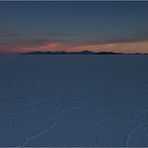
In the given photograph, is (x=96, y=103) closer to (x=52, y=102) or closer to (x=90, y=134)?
(x=52, y=102)

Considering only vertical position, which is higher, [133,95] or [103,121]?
[133,95]

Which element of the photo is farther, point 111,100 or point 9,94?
point 9,94

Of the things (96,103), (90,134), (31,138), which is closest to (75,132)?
(90,134)

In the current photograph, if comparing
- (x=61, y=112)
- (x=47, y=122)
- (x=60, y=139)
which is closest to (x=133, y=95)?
(x=61, y=112)

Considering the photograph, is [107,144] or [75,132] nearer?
[107,144]

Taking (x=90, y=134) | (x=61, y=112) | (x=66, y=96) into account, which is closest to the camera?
(x=90, y=134)

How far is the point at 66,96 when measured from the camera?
173 inches

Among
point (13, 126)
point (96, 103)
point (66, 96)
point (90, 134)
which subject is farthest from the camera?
point (66, 96)

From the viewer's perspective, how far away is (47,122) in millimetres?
3000

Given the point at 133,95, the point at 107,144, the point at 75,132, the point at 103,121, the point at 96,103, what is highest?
the point at 133,95

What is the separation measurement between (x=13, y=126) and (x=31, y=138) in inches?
14.9

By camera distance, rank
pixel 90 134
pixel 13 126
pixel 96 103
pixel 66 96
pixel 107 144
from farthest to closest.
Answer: pixel 66 96
pixel 96 103
pixel 13 126
pixel 90 134
pixel 107 144

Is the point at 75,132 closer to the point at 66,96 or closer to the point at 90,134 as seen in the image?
the point at 90,134

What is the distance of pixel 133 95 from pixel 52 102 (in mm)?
1084
